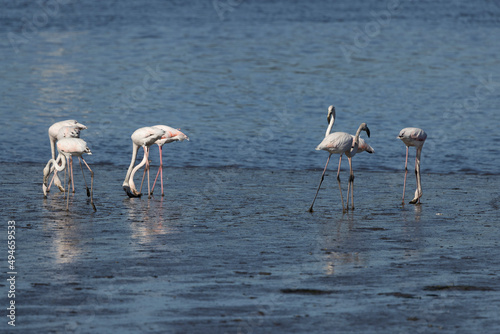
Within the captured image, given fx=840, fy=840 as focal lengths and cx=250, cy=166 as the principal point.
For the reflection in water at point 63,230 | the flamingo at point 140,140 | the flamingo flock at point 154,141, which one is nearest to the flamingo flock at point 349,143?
the flamingo flock at point 154,141

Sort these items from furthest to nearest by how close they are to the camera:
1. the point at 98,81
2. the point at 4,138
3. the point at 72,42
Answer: the point at 72,42 < the point at 98,81 < the point at 4,138

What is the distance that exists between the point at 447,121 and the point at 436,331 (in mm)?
18134

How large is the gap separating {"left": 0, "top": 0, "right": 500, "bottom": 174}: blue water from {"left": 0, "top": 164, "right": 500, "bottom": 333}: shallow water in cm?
463

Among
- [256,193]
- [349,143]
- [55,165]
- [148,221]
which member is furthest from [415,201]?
[55,165]

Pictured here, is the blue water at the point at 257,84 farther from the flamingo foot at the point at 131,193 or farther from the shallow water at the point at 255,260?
the shallow water at the point at 255,260

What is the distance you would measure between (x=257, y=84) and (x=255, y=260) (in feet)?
73.5

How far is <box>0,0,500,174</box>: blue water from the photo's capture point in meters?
20.5

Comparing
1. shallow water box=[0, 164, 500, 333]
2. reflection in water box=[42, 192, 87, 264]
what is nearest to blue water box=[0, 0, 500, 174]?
shallow water box=[0, 164, 500, 333]

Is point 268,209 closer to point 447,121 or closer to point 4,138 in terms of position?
point 4,138

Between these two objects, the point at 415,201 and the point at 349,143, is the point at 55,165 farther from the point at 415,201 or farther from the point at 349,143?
the point at 415,201

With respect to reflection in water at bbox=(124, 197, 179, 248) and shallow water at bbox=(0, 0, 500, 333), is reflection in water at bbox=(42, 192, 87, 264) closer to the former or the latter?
shallow water at bbox=(0, 0, 500, 333)

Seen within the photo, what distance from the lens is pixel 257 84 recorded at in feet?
104

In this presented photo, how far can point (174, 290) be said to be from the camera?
841cm

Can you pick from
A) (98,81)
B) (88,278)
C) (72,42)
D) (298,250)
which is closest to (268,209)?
(298,250)
